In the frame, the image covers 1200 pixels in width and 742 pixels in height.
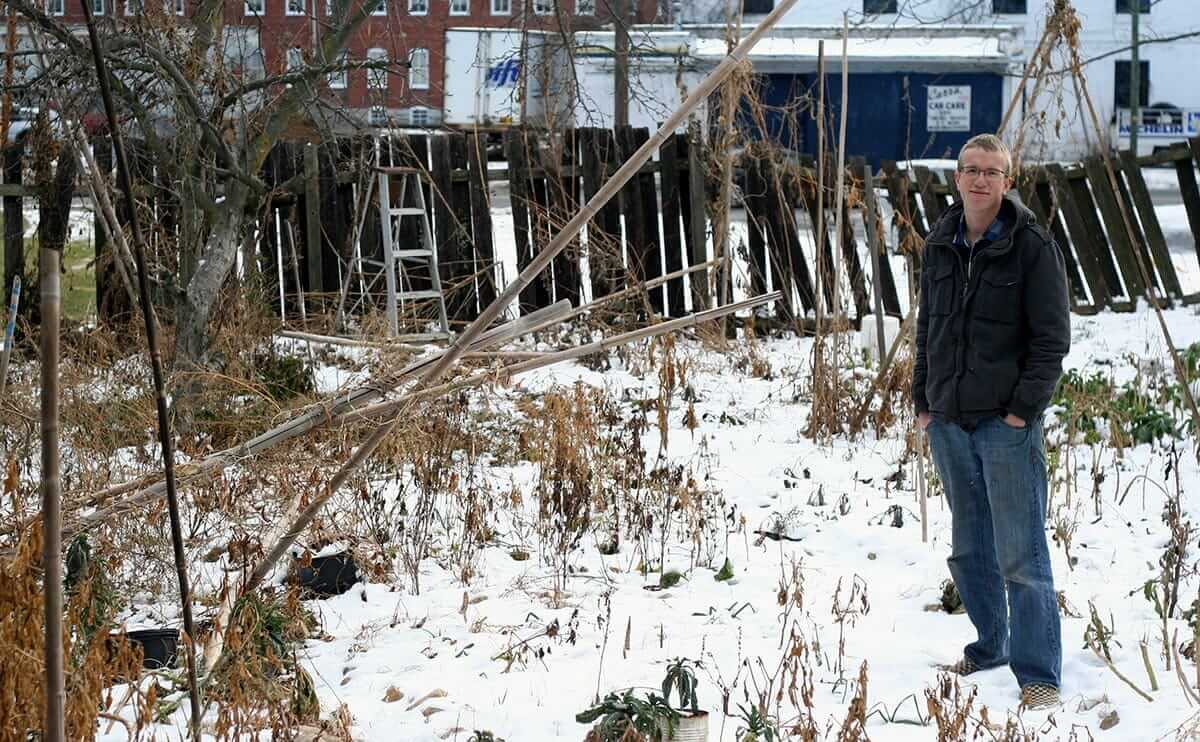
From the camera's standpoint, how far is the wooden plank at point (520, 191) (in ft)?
31.3

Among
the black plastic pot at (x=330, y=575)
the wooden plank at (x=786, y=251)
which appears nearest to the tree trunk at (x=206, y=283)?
the black plastic pot at (x=330, y=575)

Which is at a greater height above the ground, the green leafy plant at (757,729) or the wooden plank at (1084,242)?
the wooden plank at (1084,242)

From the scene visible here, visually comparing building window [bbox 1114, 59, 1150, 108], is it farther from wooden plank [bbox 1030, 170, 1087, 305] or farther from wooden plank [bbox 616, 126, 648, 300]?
wooden plank [bbox 616, 126, 648, 300]

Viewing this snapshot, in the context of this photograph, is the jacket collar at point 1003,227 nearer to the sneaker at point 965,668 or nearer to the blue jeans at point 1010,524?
the blue jeans at point 1010,524

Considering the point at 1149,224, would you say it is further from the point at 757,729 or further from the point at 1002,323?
the point at 757,729

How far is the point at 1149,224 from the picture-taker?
1038 cm

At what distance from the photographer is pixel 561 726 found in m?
3.42

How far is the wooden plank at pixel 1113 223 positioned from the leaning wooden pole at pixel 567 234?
8092mm

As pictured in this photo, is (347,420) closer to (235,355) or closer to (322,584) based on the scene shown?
(322,584)

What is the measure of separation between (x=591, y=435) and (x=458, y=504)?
633mm

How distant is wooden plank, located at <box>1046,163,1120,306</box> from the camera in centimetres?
Result: 1027

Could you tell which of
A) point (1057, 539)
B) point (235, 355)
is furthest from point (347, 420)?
point (235, 355)

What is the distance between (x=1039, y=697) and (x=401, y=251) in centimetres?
671

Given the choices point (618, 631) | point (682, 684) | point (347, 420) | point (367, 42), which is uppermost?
point (367, 42)
